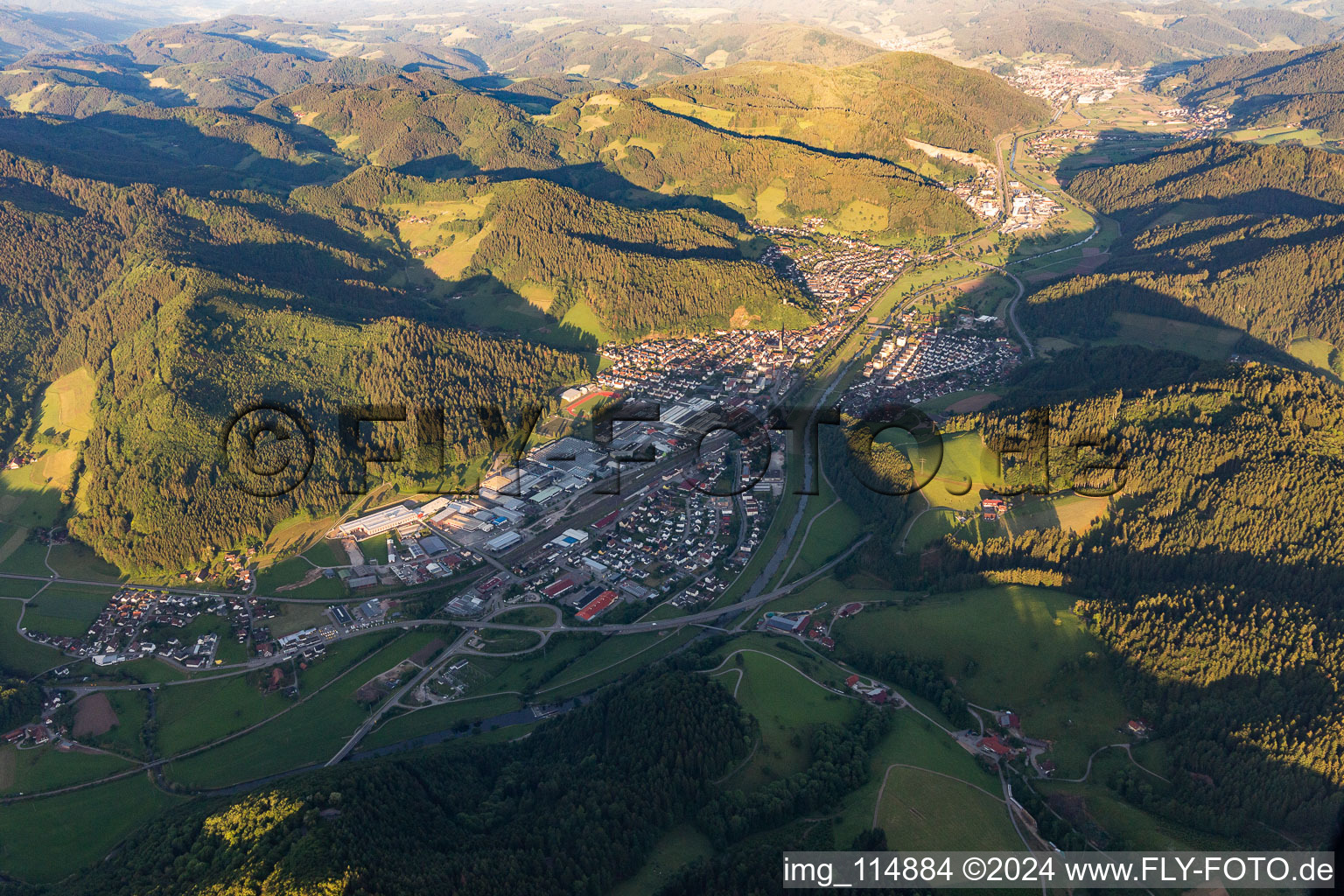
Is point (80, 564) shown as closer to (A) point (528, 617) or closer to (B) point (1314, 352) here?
(A) point (528, 617)

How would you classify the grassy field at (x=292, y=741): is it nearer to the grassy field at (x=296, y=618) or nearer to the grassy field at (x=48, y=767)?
the grassy field at (x=48, y=767)

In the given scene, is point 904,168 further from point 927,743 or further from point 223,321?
point 927,743

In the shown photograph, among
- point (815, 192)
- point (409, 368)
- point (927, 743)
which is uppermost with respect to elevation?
point (815, 192)

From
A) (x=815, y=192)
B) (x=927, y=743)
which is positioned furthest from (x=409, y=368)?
(x=815, y=192)

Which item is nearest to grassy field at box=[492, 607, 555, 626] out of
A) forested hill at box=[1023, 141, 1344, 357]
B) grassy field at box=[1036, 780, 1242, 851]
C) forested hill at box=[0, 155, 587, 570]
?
forested hill at box=[0, 155, 587, 570]

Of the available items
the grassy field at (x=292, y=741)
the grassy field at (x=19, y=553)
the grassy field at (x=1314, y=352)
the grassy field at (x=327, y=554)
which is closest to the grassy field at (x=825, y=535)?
the grassy field at (x=292, y=741)
